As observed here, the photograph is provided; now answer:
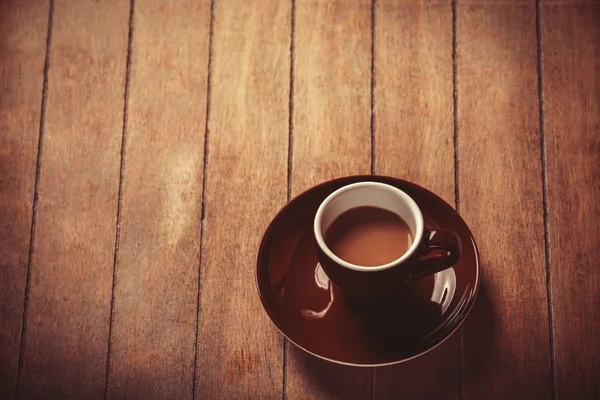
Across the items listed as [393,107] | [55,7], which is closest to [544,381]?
[393,107]

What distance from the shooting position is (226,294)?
2.56 ft

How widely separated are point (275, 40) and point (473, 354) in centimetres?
57

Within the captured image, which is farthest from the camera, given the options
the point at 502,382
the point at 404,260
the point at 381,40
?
the point at 381,40

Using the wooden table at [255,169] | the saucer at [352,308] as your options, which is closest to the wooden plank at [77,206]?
the wooden table at [255,169]

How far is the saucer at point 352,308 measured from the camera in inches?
25.2

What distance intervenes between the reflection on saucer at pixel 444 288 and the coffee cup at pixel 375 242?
4 cm

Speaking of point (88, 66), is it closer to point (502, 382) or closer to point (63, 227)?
point (63, 227)

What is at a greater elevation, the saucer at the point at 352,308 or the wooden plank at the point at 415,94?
the wooden plank at the point at 415,94

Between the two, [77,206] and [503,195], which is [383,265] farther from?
[77,206]

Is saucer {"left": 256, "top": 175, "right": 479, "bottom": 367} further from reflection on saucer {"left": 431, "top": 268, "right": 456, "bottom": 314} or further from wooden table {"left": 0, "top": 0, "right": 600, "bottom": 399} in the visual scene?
wooden table {"left": 0, "top": 0, "right": 600, "bottom": 399}

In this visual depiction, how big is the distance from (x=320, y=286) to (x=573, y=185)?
43cm

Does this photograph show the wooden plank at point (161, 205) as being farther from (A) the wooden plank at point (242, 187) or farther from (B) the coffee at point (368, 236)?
(B) the coffee at point (368, 236)

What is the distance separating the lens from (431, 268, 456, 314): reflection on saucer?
656 millimetres

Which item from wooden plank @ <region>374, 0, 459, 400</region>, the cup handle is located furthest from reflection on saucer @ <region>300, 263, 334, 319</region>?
wooden plank @ <region>374, 0, 459, 400</region>
